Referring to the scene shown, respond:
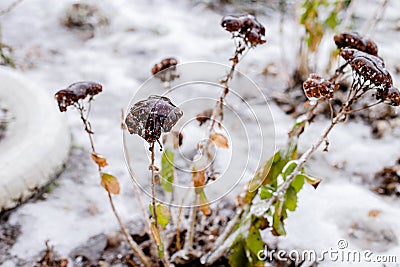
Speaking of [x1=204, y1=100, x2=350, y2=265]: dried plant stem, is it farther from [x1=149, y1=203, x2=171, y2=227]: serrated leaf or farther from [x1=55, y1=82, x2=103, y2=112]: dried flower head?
[x1=55, y1=82, x2=103, y2=112]: dried flower head

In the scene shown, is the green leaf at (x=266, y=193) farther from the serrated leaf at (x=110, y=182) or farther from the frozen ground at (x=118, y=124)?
the serrated leaf at (x=110, y=182)

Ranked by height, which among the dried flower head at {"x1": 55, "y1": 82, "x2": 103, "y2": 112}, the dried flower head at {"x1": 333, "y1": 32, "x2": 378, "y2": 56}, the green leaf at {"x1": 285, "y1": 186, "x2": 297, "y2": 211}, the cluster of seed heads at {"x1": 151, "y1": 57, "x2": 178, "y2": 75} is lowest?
the green leaf at {"x1": 285, "y1": 186, "x2": 297, "y2": 211}

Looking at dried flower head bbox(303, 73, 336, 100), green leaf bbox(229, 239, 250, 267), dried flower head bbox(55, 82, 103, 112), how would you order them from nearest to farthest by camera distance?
dried flower head bbox(303, 73, 336, 100) < dried flower head bbox(55, 82, 103, 112) < green leaf bbox(229, 239, 250, 267)

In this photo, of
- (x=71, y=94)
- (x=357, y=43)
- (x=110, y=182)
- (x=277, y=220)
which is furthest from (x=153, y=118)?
(x=357, y=43)

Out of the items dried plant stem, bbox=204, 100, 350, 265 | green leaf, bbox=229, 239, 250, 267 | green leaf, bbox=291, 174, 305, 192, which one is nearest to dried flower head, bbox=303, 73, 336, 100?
dried plant stem, bbox=204, 100, 350, 265

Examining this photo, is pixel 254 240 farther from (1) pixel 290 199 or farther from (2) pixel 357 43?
(2) pixel 357 43

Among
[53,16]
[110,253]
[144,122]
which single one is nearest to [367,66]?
[144,122]
